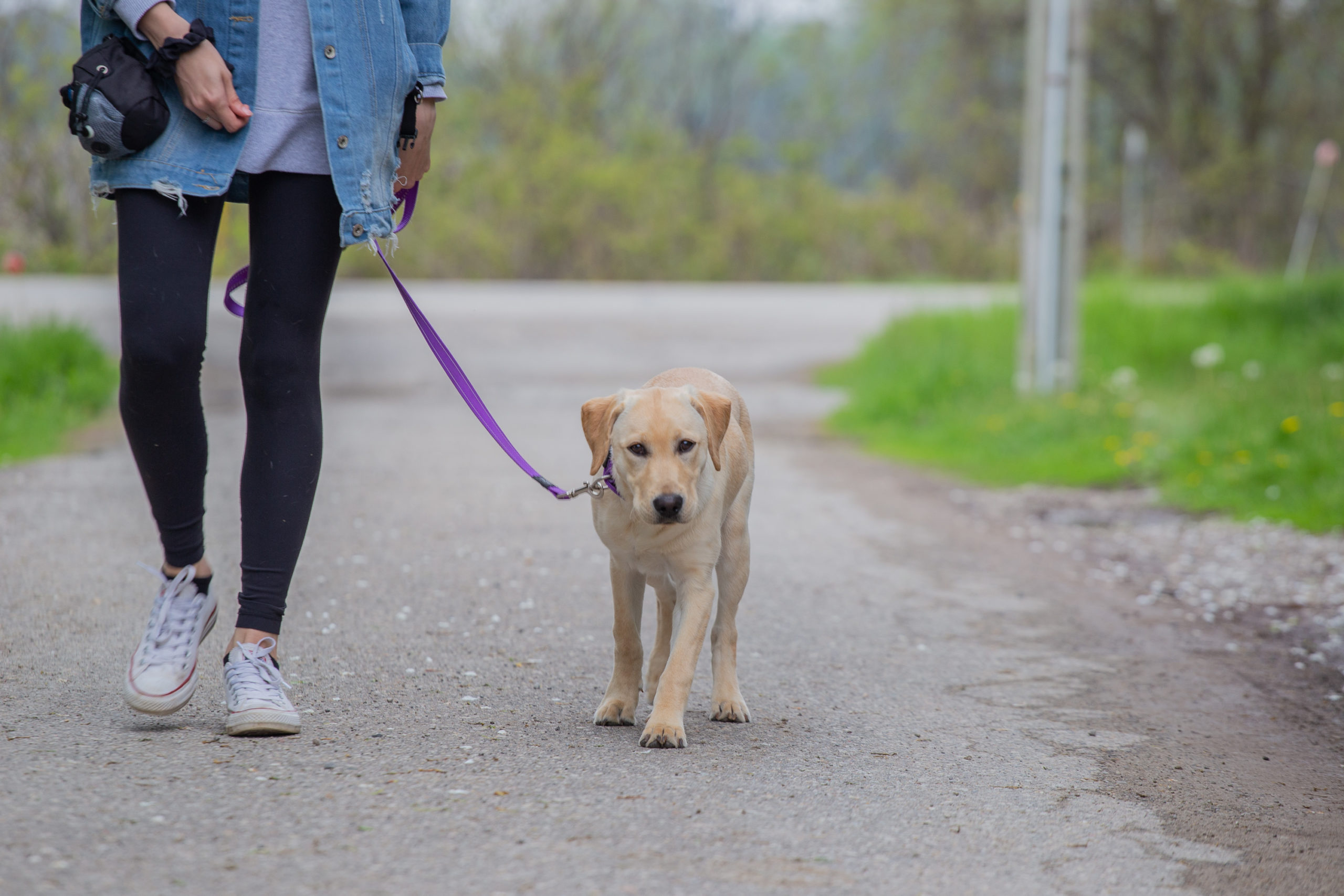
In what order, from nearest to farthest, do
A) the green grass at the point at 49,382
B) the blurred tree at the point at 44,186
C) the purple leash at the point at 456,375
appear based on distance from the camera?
the purple leash at the point at 456,375, the green grass at the point at 49,382, the blurred tree at the point at 44,186

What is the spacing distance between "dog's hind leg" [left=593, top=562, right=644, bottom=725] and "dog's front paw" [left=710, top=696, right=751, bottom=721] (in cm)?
19

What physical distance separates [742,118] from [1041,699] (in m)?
39.7

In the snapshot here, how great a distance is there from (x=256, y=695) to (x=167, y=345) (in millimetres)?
745

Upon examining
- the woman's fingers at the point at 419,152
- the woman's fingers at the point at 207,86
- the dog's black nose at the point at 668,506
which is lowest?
the dog's black nose at the point at 668,506

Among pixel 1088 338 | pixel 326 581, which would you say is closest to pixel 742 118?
pixel 1088 338

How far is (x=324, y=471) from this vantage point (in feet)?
24.6

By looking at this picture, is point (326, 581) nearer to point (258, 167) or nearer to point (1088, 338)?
point (258, 167)

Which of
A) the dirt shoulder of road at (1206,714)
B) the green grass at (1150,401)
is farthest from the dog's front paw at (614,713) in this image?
the green grass at (1150,401)

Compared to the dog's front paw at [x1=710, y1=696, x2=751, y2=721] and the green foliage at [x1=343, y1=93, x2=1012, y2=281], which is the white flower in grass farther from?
the green foliage at [x1=343, y1=93, x2=1012, y2=281]

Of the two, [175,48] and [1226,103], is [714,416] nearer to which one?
[175,48]

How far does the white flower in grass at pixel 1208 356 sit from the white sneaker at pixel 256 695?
24.7ft

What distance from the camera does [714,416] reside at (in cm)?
327

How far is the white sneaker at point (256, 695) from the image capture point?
281 cm

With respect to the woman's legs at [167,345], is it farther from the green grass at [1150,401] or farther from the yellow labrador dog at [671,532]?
the green grass at [1150,401]
